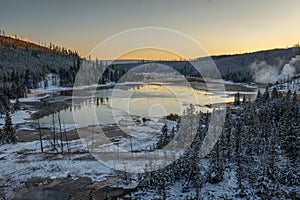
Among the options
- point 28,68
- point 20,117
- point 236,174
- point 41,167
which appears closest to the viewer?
point 236,174

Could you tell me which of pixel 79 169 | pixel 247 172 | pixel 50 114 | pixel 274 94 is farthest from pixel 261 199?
pixel 50 114

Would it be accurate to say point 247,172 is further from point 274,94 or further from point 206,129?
point 274,94

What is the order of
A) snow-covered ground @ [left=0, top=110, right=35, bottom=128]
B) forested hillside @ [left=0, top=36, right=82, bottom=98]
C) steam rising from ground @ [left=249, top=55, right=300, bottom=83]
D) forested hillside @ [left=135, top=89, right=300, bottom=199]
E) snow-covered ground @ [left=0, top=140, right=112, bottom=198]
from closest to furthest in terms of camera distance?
forested hillside @ [left=135, top=89, right=300, bottom=199], snow-covered ground @ [left=0, top=140, right=112, bottom=198], snow-covered ground @ [left=0, top=110, right=35, bottom=128], forested hillside @ [left=0, top=36, right=82, bottom=98], steam rising from ground @ [left=249, top=55, right=300, bottom=83]

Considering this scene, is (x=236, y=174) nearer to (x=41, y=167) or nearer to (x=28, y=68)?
(x=41, y=167)

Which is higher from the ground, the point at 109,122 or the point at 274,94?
the point at 274,94

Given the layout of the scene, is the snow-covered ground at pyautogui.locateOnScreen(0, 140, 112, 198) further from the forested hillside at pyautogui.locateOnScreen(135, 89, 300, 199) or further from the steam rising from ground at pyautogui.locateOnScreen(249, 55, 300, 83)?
the steam rising from ground at pyautogui.locateOnScreen(249, 55, 300, 83)

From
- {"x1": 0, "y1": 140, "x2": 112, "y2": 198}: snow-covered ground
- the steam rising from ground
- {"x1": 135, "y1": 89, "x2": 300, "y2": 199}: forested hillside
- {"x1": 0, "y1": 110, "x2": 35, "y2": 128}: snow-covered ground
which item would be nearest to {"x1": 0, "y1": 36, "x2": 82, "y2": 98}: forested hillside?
{"x1": 0, "y1": 110, "x2": 35, "y2": 128}: snow-covered ground

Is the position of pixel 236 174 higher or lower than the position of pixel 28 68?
lower

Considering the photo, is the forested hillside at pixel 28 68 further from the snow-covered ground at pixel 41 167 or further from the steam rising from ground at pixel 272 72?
the steam rising from ground at pixel 272 72

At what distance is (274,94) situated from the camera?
174 feet

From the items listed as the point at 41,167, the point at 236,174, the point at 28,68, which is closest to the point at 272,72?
the point at 28,68

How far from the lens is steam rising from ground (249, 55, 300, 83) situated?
464ft

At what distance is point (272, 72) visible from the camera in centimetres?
15588

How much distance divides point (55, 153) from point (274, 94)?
1739 inches
